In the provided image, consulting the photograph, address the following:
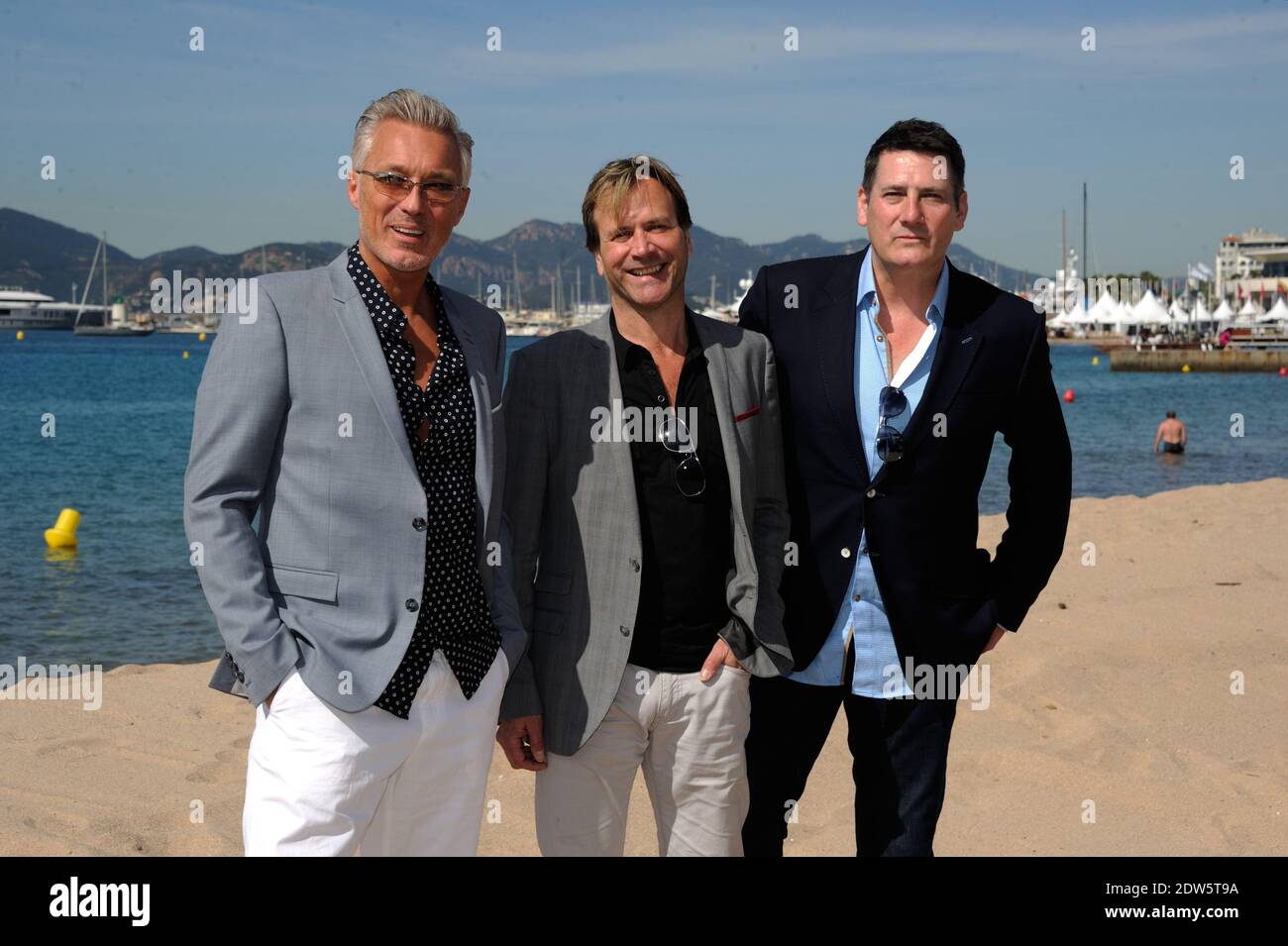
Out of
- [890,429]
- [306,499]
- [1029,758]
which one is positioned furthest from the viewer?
[1029,758]

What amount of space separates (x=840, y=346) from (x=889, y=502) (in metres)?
0.49

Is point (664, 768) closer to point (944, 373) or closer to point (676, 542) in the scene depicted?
point (676, 542)

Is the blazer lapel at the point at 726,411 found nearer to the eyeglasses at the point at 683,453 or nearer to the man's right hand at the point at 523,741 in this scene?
the eyeglasses at the point at 683,453

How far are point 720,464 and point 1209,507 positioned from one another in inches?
481

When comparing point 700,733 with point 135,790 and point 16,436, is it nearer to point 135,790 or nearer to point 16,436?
point 135,790

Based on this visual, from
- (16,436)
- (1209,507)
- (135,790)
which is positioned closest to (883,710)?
(135,790)

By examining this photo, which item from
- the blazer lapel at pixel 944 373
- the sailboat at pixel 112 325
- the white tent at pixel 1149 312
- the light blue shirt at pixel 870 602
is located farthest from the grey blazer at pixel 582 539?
the sailboat at pixel 112 325

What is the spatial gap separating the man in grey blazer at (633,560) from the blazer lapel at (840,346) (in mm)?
304

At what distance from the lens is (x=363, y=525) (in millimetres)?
2779

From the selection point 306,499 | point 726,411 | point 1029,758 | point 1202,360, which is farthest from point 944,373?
point 1202,360

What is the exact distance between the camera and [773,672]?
11.0 ft

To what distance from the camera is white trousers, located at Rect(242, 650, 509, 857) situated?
2717mm

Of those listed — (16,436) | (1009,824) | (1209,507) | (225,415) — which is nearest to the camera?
(225,415)

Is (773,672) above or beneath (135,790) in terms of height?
above
